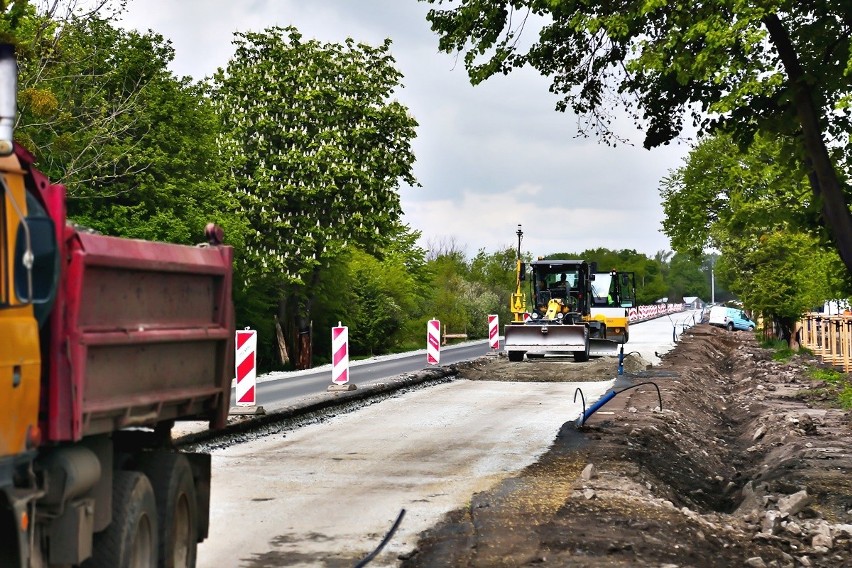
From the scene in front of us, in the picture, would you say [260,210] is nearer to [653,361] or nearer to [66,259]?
[653,361]

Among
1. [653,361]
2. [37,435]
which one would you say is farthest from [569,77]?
[653,361]

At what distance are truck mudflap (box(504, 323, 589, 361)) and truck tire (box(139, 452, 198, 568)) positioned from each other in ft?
99.2

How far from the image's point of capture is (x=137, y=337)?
21.7 ft

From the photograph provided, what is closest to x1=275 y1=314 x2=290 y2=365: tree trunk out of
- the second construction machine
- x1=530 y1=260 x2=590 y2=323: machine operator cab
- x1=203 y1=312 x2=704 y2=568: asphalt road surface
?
the second construction machine

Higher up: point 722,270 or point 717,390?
point 722,270

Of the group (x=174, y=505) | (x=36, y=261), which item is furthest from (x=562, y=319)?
(x=36, y=261)

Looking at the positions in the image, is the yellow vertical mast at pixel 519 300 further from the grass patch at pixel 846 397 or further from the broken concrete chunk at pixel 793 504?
the broken concrete chunk at pixel 793 504

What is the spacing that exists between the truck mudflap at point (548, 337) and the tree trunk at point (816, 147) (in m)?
24.1

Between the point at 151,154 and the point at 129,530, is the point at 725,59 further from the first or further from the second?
the point at 151,154

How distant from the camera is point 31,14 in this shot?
32188 millimetres

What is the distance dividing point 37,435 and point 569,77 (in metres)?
11.7

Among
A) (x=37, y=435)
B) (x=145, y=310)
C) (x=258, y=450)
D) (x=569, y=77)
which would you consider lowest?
(x=258, y=450)

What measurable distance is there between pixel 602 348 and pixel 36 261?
136ft

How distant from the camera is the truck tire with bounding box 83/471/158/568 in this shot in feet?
20.7
